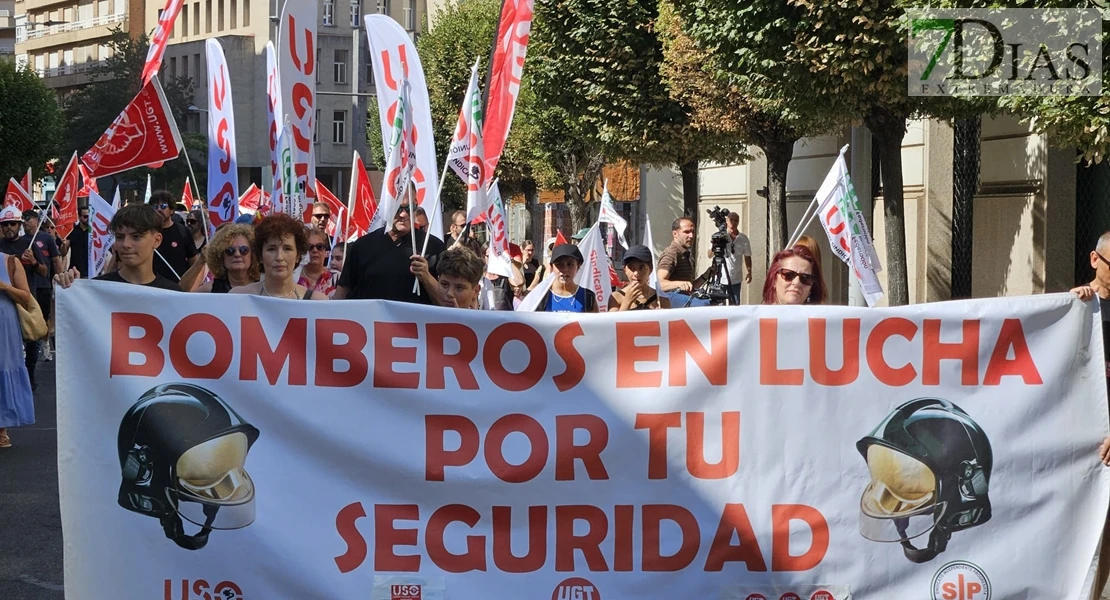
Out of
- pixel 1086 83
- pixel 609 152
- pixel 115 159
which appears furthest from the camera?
pixel 609 152

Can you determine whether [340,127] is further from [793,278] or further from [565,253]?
[793,278]

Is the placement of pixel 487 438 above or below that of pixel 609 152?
below

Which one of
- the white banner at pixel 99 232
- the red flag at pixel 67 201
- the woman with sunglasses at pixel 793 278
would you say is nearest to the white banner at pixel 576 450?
the woman with sunglasses at pixel 793 278

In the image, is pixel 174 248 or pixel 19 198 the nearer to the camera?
pixel 174 248

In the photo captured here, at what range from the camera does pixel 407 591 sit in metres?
5.02

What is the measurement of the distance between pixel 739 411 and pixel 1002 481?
2.96ft

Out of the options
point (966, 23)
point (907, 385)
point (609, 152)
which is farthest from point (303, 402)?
point (609, 152)

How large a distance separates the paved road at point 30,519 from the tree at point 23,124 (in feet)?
154

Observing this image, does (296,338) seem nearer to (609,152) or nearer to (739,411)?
(739,411)

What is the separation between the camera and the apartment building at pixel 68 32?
304 feet

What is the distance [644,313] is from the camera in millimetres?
5258

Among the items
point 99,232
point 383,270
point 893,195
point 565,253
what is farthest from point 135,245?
point 893,195

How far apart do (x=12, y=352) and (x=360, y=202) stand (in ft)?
20.0

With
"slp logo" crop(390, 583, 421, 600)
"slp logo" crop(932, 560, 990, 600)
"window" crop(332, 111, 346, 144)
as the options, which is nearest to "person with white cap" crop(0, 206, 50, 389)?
"slp logo" crop(390, 583, 421, 600)
